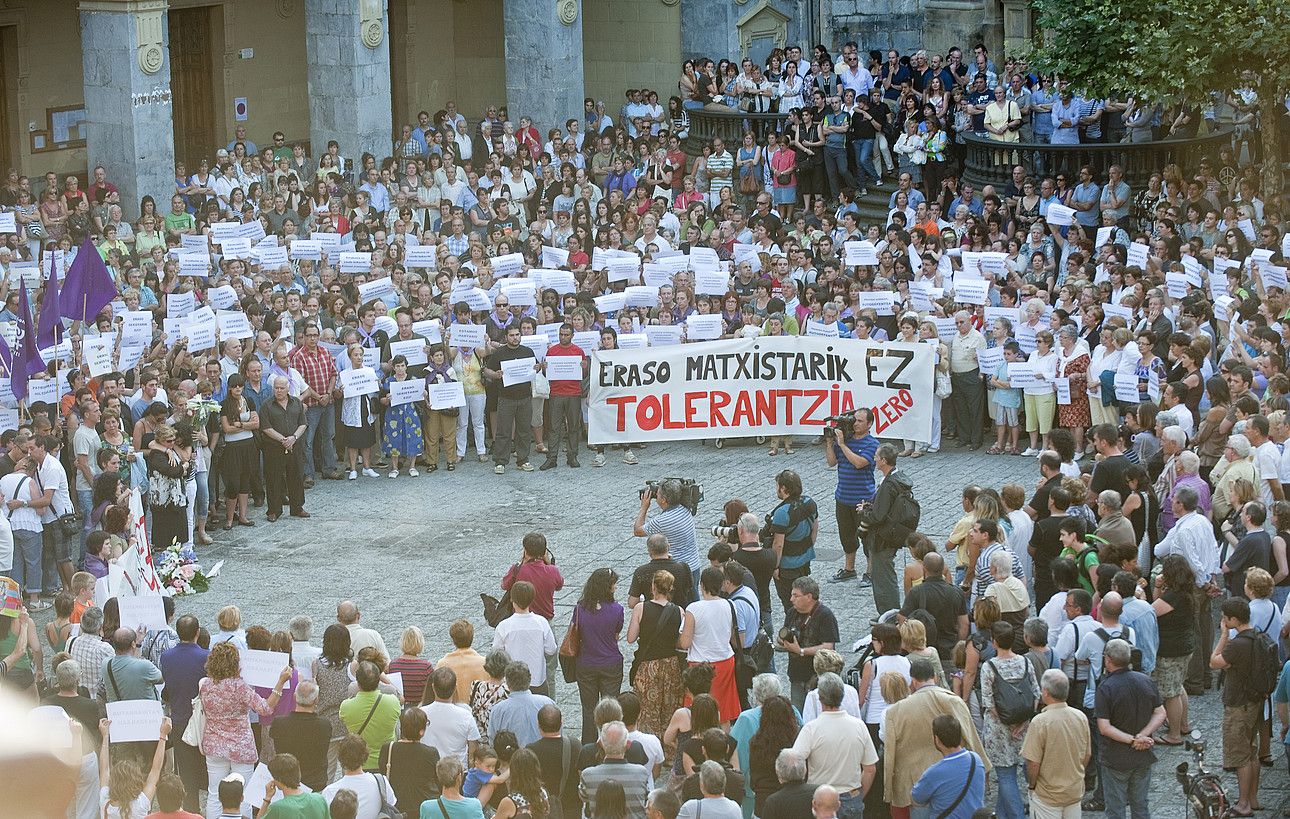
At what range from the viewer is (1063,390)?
19.8 meters

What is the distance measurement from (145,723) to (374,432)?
29.6 feet

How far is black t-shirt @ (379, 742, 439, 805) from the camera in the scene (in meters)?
10.6

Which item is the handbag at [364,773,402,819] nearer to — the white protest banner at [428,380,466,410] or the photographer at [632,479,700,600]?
the photographer at [632,479,700,600]

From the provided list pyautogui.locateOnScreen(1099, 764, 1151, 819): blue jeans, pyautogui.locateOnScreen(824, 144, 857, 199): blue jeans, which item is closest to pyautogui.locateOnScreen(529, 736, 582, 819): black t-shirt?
pyautogui.locateOnScreen(1099, 764, 1151, 819): blue jeans

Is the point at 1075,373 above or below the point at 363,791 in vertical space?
above

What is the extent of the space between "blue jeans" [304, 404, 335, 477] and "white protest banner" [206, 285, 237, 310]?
2.19 meters

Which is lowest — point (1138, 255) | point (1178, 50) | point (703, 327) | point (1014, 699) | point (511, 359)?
point (1014, 699)

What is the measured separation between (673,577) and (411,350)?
840 centimetres

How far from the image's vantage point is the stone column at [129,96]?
28469 mm

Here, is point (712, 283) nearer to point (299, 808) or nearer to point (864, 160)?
point (864, 160)

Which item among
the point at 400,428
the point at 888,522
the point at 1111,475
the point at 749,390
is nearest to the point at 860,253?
the point at 749,390

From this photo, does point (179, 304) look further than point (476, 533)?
Yes

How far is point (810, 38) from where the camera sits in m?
39.2

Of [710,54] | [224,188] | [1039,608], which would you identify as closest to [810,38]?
[710,54]
